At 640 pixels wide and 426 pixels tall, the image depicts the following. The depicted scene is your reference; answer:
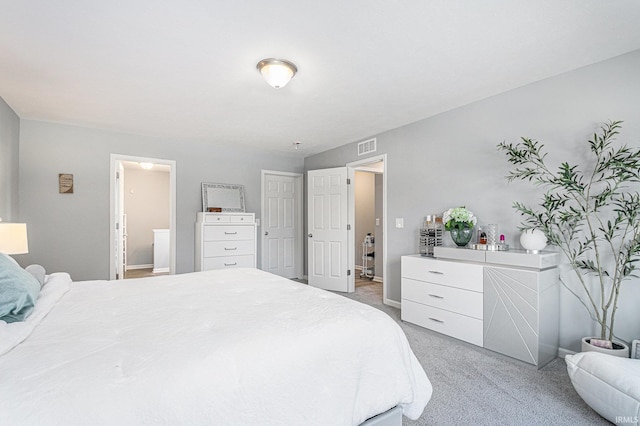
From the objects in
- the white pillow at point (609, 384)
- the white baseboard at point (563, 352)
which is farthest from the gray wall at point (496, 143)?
the white pillow at point (609, 384)

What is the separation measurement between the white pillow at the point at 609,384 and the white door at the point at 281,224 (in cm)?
439

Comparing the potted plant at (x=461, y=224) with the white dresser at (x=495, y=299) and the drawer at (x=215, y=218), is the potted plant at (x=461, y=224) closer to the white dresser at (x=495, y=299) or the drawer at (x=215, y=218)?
the white dresser at (x=495, y=299)

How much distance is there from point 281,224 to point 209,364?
471 cm

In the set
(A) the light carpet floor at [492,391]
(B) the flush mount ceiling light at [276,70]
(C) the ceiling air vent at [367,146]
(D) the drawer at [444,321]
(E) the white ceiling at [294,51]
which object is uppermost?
(E) the white ceiling at [294,51]

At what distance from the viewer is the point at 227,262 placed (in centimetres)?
Answer: 460

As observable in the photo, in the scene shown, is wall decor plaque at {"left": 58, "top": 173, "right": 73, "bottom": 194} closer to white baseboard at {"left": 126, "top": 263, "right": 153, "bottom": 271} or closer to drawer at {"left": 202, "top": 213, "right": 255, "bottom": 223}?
drawer at {"left": 202, "top": 213, "right": 255, "bottom": 223}

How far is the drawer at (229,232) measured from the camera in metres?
4.48

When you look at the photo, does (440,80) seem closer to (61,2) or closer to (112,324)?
(61,2)

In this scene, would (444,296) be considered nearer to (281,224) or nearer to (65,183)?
(281,224)

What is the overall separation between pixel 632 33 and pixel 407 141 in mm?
2115

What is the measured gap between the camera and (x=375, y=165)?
5.05 m

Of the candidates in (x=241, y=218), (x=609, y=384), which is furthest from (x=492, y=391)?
(x=241, y=218)

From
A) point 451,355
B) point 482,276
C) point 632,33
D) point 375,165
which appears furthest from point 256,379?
point 375,165

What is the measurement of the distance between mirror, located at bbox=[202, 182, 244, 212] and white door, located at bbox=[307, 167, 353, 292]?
1197 millimetres
